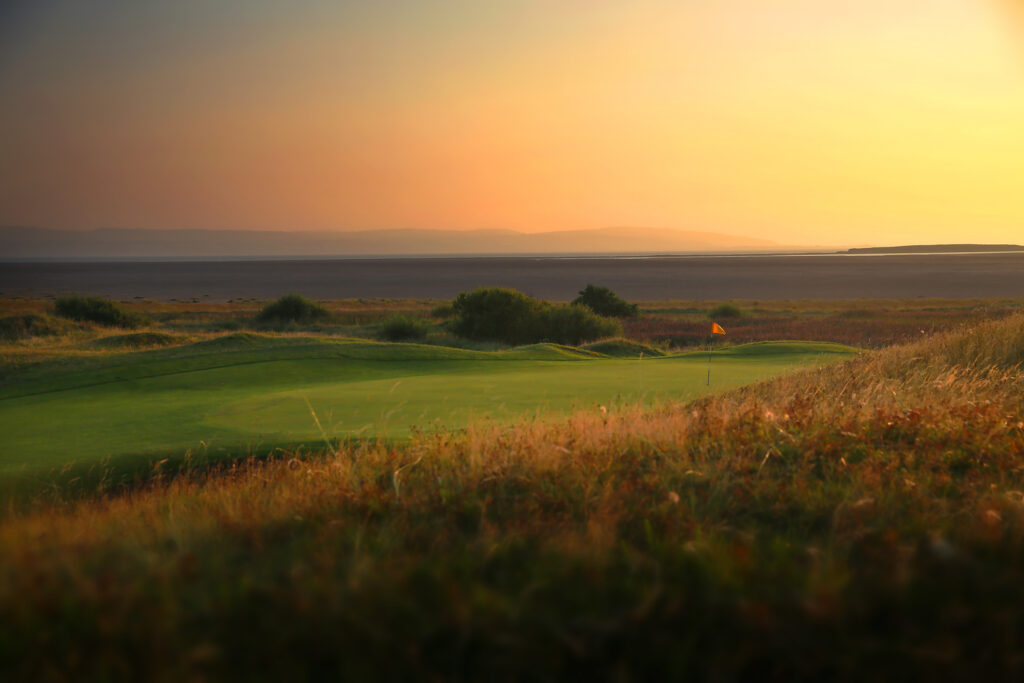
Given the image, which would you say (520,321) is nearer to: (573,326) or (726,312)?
(573,326)

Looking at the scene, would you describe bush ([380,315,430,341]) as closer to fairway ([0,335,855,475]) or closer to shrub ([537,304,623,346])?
shrub ([537,304,623,346])

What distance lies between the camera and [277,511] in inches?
185

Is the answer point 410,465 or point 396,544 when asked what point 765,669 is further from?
point 410,465

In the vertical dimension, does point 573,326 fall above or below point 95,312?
above

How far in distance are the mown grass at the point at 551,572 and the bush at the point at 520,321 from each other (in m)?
28.5

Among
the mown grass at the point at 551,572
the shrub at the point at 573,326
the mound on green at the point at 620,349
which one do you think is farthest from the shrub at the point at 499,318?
the mown grass at the point at 551,572

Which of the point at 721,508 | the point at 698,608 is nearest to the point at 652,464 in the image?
the point at 721,508

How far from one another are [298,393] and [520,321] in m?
22.9

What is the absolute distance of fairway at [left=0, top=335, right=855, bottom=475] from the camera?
910 centimetres

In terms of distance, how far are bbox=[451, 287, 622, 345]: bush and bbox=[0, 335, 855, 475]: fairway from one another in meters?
14.3

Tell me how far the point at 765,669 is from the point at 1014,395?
841cm

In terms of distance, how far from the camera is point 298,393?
12594mm

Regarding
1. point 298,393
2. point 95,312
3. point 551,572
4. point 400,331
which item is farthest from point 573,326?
point 551,572

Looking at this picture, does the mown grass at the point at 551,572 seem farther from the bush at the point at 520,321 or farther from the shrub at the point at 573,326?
the bush at the point at 520,321
